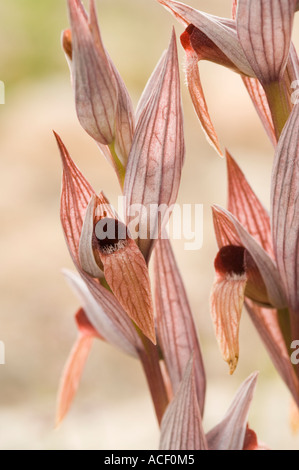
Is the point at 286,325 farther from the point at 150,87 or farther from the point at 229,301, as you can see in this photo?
the point at 150,87

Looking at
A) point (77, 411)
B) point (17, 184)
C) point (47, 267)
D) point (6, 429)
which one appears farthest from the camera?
point (17, 184)

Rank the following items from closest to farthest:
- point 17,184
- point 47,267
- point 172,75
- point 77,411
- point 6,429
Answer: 1. point 172,75
2. point 6,429
3. point 77,411
4. point 47,267
5. point 17,184

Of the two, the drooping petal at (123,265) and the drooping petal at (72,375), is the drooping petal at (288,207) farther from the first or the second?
the drooping petal at (72,375)

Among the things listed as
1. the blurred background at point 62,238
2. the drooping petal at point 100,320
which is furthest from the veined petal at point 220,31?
the blurred background at point 62,238

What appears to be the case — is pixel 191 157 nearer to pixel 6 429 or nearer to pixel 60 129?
pixel 60 129

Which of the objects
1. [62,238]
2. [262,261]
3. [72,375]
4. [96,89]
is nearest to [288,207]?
[262,261]

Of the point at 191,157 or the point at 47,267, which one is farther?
the point at 191,157
